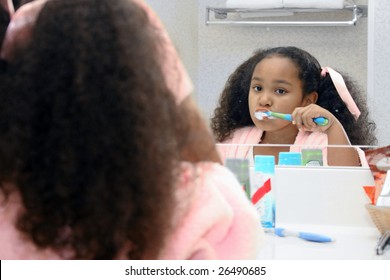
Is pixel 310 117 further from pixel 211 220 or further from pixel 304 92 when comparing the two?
pixel 211 220

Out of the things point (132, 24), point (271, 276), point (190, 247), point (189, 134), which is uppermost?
point (132, 24)

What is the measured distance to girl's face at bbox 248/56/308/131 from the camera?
1233mm

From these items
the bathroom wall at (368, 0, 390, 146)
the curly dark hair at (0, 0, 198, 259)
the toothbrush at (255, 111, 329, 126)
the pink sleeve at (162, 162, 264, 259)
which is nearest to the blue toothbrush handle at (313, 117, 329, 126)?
the toothbrush at (255, 111, 329, 126)

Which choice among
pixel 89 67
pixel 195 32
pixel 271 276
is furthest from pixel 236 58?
pixel 89 67

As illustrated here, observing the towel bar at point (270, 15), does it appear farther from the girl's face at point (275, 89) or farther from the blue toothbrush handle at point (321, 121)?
the blue toothbrush handle at point (321, 121)

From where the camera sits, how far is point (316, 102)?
1252 mm

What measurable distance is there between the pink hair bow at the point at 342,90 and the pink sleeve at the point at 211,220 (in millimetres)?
650

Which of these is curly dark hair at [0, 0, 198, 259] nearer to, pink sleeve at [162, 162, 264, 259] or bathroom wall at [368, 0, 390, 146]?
pink sleeve at [162, 162, 264, 259]

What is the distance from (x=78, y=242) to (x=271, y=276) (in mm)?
279

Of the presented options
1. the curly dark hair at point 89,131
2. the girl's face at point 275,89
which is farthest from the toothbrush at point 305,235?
the curly dark hair at point 89,131

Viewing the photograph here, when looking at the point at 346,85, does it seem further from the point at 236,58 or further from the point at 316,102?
the point at 236,58

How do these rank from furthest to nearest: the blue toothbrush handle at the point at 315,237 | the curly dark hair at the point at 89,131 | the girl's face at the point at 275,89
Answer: the girl's face at the point at 275,89, the blue toothbrush handle at the point at 315,237, the curly dark hair at the point at 89,131

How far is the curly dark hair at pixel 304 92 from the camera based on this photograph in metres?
1.25

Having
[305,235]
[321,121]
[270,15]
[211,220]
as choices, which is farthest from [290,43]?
[211,220]
